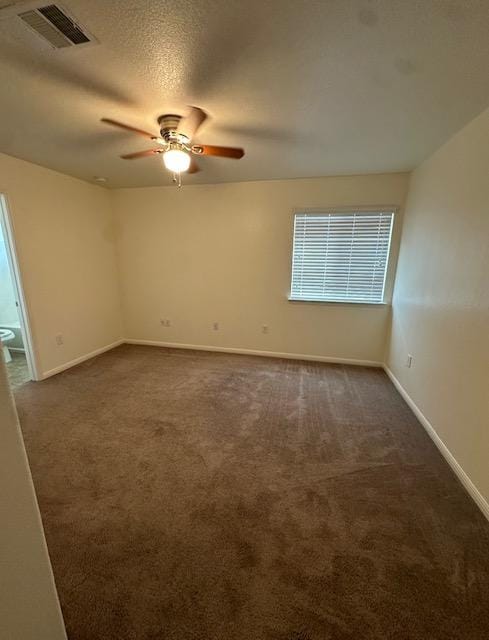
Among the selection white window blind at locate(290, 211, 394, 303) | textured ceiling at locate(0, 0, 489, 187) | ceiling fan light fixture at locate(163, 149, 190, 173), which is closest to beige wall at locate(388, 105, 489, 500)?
textured ceiling at locate(0, 0, 489, 187)

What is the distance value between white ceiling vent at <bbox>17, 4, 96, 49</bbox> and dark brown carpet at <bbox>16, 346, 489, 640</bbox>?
243cm

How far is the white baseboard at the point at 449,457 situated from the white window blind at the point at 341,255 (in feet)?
4.44

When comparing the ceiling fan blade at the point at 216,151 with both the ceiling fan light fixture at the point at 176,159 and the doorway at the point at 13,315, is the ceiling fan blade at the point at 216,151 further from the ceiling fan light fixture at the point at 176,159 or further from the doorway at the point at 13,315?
the doorway at the point at 13,315

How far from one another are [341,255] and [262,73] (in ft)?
7.72

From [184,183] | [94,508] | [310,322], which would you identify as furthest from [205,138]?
[94,508]

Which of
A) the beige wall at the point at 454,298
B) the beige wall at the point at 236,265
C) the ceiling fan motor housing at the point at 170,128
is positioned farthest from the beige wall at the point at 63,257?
the beige wall at the point at 454,298

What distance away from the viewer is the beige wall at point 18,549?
0.63m

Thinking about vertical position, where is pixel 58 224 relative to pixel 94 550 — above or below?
above

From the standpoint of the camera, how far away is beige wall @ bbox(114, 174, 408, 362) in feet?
11.2

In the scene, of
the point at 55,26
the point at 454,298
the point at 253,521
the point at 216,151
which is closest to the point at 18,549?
the point at 253,521

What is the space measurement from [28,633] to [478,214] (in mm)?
2919

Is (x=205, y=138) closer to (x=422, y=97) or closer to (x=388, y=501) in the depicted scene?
(x=422, y=97)

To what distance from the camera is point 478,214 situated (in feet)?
5.90

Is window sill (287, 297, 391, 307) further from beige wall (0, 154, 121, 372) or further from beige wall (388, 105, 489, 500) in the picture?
beige wall (0, 154, 121, 372)
